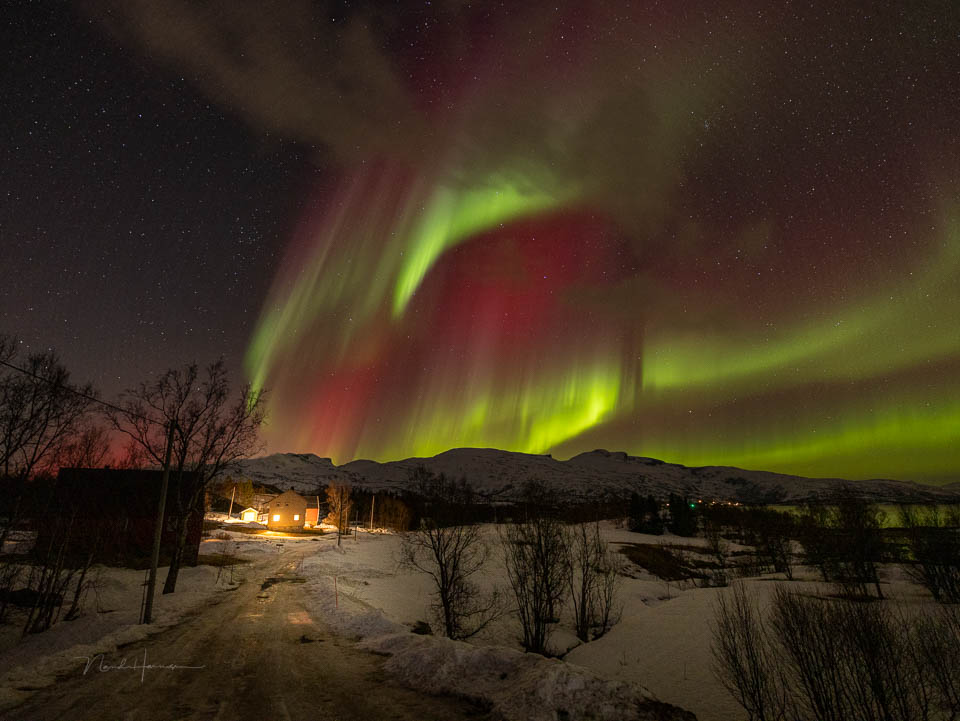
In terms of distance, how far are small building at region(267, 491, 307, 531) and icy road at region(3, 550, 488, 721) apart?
90.2 meters

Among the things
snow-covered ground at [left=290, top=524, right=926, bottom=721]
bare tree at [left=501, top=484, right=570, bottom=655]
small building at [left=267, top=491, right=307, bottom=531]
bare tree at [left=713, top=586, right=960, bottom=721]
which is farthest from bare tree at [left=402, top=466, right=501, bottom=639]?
small building at [left=267, top=491, right=307, bottom=531]

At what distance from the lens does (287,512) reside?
105 meters

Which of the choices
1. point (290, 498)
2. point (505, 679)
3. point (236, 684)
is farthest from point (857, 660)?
point (290, 498)

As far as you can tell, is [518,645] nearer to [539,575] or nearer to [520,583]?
[520,583]

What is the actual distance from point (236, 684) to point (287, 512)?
331 ft

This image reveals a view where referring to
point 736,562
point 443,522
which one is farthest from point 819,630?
point 736,562

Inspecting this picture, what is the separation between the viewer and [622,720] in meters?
10.7

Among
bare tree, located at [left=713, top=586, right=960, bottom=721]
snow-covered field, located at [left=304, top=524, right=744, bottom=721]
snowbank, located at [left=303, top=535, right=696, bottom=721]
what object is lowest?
snow-covered field, located at [left=304, top=524, right=744, bottom=721]

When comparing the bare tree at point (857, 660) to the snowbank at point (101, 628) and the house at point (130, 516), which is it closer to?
the snowbank at point (101, 628)

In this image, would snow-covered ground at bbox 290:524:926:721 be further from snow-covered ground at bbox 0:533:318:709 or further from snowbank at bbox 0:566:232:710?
snowbank at bbox 0:566:232:710

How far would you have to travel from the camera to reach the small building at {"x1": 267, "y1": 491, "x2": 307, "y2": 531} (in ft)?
338

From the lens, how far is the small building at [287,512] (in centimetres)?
10306

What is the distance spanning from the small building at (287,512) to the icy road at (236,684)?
9018cm

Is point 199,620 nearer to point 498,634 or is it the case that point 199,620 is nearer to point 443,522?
point 443,522
